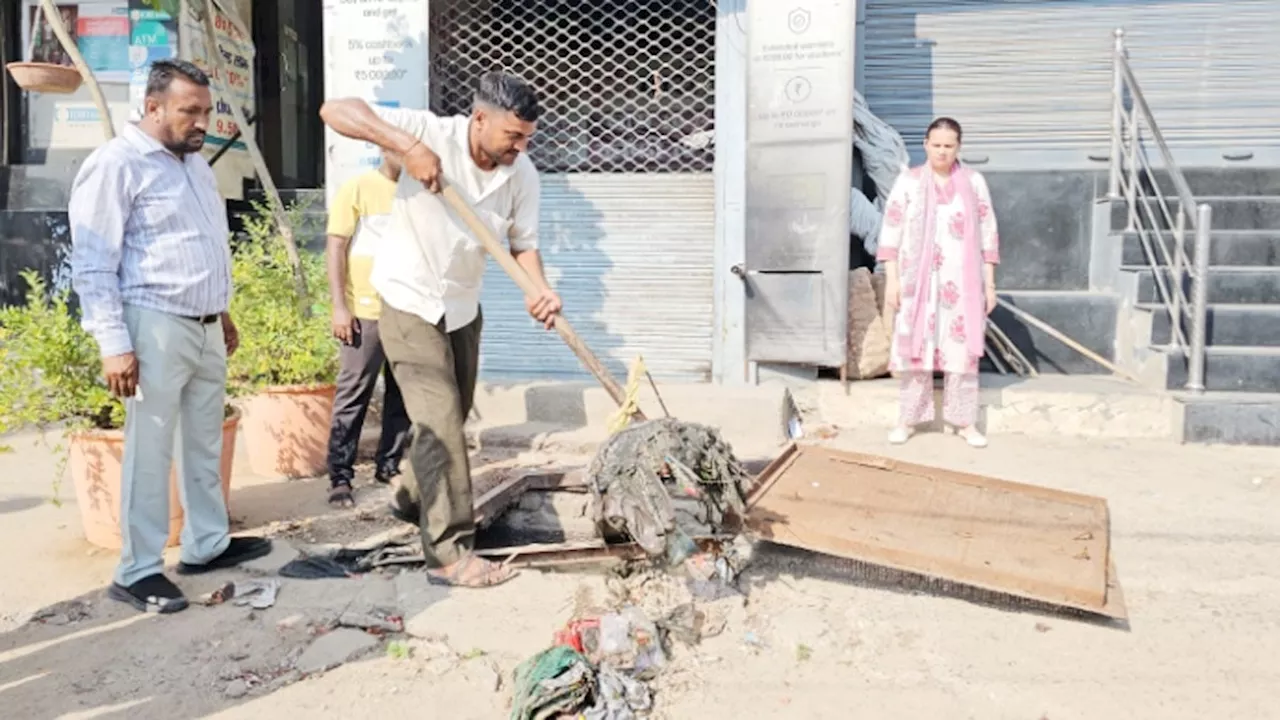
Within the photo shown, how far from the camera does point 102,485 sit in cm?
427

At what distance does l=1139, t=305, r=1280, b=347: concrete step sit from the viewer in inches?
251

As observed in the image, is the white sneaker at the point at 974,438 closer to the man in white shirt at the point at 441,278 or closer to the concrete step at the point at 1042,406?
the concrete step at the point at 1042,406

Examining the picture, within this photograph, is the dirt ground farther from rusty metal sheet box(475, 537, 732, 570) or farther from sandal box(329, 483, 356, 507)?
sandal box(329, 483, 356, 507)

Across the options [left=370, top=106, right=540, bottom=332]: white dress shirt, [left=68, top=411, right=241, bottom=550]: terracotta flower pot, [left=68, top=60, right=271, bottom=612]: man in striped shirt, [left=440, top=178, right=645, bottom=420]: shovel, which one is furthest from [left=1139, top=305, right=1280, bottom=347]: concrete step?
[left=68, top=411, right=241, bottom=550]: terracotta flower pot

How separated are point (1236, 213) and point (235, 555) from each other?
6826mm

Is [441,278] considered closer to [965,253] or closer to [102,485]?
[102,485]

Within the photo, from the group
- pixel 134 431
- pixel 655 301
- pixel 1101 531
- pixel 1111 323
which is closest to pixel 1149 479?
pixel 1101 531

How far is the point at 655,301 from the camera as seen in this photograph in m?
7.11

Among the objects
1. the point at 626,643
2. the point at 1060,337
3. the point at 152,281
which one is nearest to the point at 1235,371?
the point at 1060,337

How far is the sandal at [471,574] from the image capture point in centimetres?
383

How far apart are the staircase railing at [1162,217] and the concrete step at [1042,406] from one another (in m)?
0.33

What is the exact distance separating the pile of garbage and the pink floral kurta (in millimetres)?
2503

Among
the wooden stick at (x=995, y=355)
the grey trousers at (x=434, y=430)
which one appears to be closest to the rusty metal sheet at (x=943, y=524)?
the grey trousers at (x=434, y=430)

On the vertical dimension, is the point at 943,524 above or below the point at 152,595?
above
